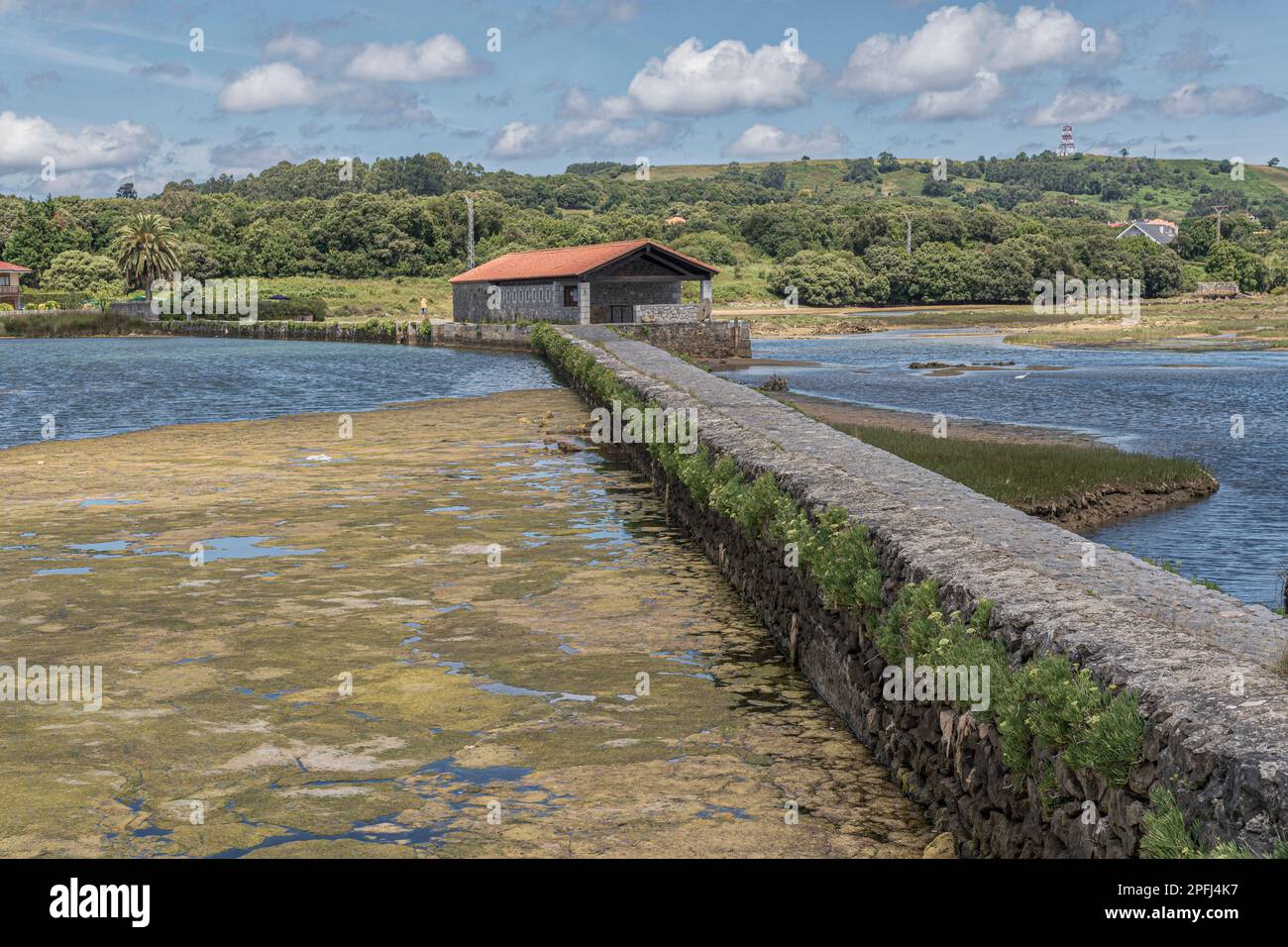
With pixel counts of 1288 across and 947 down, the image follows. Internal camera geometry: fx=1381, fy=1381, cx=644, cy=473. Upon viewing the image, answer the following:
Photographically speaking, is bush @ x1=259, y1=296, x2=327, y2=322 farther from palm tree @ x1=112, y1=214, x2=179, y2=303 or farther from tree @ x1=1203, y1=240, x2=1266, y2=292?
tree @ x1=1203, y1=240, x2=1266, y2=292

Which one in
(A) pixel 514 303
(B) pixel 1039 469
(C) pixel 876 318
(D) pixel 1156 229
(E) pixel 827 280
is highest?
(D) pixel 1156 229

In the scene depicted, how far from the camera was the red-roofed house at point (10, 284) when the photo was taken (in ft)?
387

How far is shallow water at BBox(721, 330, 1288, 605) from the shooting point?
1997 cm

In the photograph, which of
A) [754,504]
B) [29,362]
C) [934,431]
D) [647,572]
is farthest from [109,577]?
[29,362]

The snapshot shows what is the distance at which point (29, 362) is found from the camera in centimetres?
7419

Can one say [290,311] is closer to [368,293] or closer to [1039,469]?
[368,293]

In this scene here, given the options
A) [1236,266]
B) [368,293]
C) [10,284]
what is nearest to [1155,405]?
[368,293]

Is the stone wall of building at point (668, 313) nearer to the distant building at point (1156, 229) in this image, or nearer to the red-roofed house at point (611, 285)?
the red-roofed house at point (611, 285)

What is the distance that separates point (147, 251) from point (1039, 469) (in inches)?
4288

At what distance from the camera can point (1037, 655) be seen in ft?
25.3

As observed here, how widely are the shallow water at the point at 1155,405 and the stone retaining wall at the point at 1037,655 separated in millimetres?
6399

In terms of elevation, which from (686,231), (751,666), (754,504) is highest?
(686,231)
